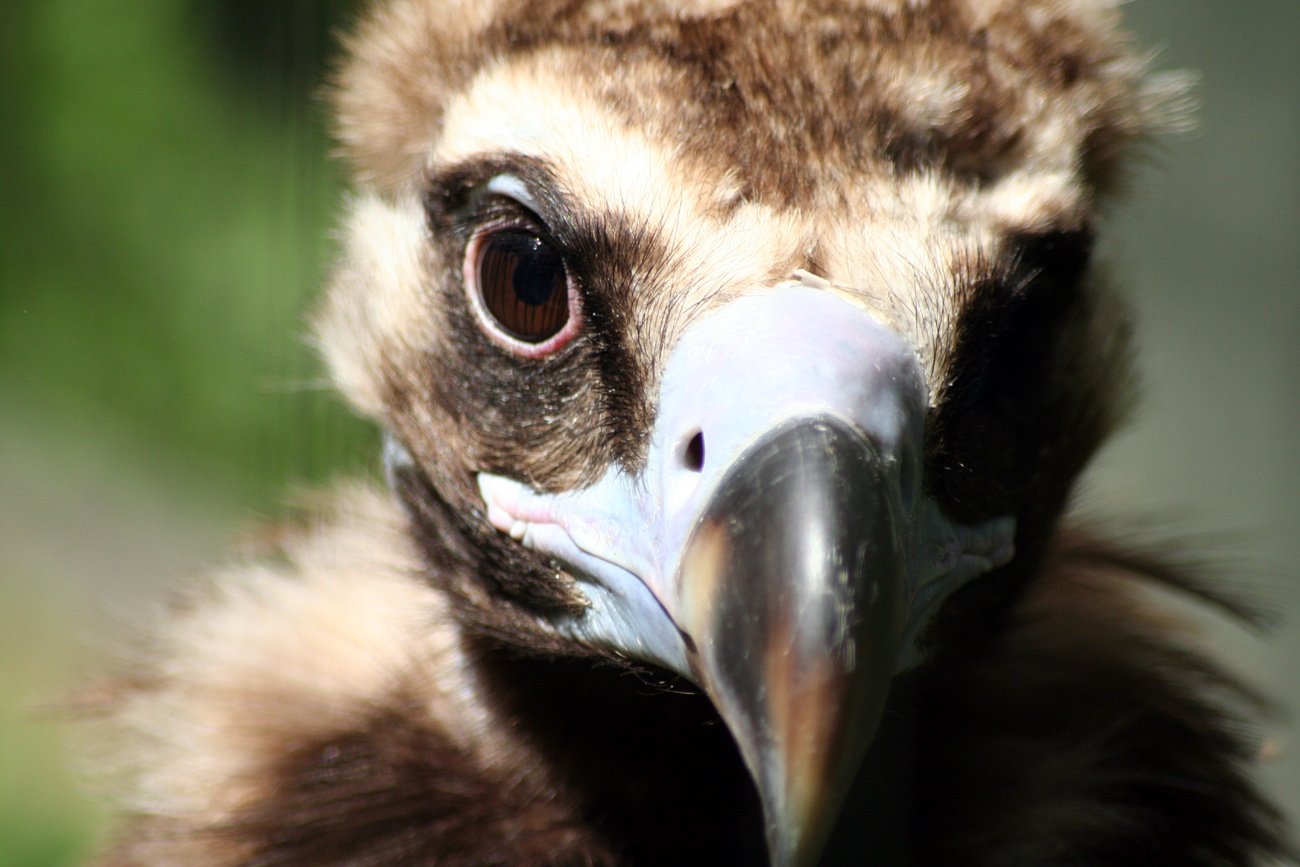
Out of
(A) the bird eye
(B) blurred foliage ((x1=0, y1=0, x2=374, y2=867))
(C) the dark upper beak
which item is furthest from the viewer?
(B) blurred foliage ((x1=0, y1=0, x2=374, y2=867))

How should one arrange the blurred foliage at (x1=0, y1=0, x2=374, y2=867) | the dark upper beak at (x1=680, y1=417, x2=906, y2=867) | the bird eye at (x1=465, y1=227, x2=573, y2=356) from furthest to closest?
the blurred foliage at (x1=0, y1=0, x2=374, y2=867), the bird eye at (x1=465, y1=227, x2=573, y2=356), the dark upper beak at (x1=680, y1=417, x2=906, y2=867)

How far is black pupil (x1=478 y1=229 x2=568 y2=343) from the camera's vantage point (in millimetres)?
945

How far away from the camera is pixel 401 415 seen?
110 cm

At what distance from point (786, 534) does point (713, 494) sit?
0.05 m

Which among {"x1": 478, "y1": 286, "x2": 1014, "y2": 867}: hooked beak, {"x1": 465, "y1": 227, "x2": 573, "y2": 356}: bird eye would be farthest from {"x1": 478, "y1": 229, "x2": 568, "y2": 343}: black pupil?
{"x1": 478, "y1": 286, "x2": 1014, "y2": 867}: hooked beak

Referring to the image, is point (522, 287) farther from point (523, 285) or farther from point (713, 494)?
point (713, 494)

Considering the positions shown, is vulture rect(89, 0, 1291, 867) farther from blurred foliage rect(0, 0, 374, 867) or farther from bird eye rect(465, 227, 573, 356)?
blurred foliage rect(0, 0, 374, 867)

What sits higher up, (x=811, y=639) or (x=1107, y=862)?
(x=811, y=639)

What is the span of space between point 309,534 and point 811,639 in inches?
30.1

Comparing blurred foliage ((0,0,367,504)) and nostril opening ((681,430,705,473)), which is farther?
blurred foliage ((0,0,367,504))

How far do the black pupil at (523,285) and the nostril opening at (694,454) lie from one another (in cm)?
19

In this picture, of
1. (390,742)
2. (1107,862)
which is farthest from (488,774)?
Answer: (1107,862)

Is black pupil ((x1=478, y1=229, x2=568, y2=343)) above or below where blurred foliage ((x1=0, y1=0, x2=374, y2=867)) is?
below

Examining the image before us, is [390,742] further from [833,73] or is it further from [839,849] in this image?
[833,73]
